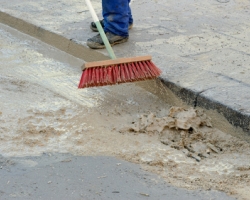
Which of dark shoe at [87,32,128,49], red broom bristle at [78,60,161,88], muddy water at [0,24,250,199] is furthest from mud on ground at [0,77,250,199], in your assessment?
dark shoe at [87,32,128,49]

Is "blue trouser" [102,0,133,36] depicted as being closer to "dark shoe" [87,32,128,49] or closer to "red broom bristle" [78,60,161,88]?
"dark shoe" [87,32,128,49]

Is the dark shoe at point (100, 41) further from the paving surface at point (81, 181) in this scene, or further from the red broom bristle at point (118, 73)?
the paving surface at point (81, 181)

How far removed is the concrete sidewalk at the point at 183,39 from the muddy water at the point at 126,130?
0.17 metres

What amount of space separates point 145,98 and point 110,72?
1.23 feet

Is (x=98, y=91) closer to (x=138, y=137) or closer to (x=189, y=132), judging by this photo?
(x=138, y=137)

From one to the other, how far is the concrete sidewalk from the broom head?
183 millimetres

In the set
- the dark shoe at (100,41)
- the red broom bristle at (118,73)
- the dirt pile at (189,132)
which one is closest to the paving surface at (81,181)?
the dirt pile at (189,132)

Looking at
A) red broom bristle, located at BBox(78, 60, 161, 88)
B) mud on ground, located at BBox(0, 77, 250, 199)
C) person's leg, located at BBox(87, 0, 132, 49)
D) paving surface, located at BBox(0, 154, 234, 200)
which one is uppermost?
person's leg, located at BBox(87, 0, 132, 49)

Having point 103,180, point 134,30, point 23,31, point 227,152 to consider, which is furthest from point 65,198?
point 23,31

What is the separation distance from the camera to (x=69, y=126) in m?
3.35

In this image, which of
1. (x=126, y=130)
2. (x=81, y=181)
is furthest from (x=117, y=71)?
(x=81, y=181)

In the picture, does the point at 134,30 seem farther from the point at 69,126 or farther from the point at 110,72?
the point at 69,126

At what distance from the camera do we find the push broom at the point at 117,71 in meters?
A: 3.59

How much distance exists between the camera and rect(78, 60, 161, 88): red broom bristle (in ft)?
11.8
